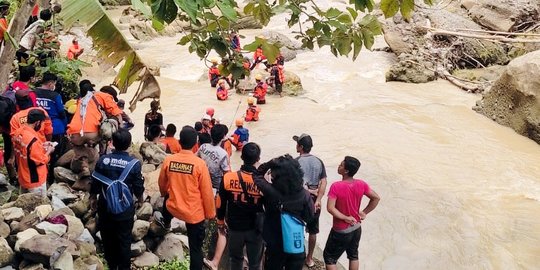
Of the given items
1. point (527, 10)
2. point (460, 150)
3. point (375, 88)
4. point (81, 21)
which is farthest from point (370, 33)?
point (527, 10)

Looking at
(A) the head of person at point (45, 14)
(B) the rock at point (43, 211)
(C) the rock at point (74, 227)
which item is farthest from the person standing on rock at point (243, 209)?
(A) the head of person at point (45, 14)

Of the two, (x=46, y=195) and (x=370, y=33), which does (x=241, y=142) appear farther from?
(x=370, y=33)

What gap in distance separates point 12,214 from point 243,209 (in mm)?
1986

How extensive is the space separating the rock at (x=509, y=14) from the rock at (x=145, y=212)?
13940 millimetres

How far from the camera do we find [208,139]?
610cm

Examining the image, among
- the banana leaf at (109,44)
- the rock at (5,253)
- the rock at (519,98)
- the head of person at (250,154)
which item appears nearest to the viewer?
the banana leaf at (109,44)

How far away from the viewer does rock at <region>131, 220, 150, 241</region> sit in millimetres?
5168

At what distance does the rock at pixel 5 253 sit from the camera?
4.12 meters

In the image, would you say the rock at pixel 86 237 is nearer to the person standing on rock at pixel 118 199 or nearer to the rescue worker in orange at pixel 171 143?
the person standing on rock at pixel 118 199

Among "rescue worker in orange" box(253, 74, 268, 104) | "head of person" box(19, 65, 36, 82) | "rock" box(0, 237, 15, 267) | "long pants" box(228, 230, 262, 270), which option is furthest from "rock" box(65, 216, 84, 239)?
"rescue worker in orange" box(253, 74, 268, 104)

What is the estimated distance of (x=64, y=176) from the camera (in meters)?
5.66

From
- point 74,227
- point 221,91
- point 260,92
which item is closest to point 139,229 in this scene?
point 74,227

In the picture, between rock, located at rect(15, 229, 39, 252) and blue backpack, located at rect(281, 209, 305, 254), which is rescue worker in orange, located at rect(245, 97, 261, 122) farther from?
rock, located at rect(15, 229, 39, 252)

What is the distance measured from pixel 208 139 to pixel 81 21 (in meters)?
2.91
